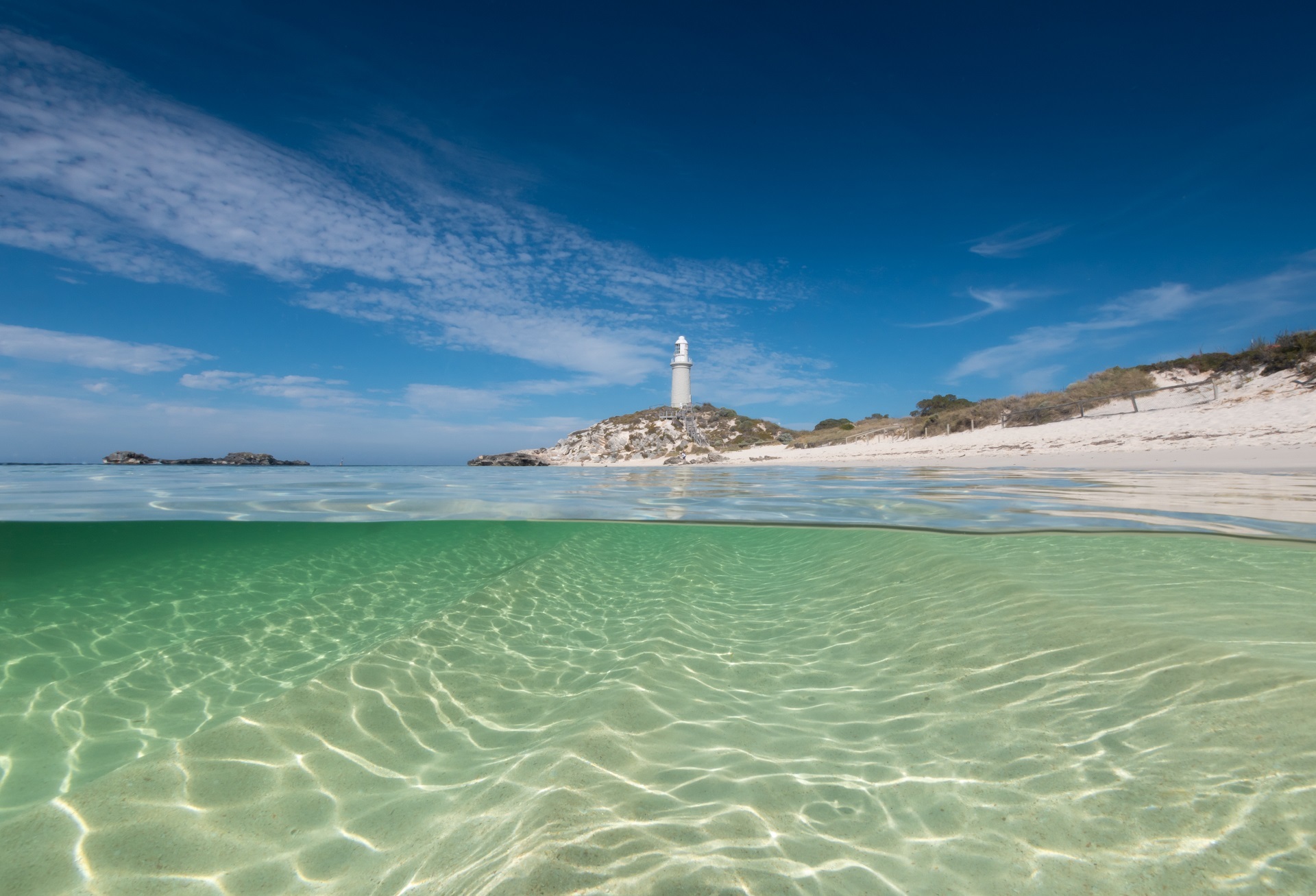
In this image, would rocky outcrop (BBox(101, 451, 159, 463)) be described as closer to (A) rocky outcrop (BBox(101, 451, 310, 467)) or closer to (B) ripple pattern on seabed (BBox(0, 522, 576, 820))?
(A) rocky outcrop (BBox(101, 451, 310, 467))

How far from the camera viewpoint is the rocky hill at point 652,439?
158 feet

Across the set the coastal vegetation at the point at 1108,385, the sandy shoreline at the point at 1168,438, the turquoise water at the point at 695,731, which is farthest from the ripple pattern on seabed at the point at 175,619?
the coastal vegetation at the point at 1108,385

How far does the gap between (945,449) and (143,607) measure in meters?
26.5

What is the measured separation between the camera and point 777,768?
8.30 ft

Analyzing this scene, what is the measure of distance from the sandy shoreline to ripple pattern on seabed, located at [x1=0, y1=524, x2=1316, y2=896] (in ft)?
45.7

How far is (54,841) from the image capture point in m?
2.17

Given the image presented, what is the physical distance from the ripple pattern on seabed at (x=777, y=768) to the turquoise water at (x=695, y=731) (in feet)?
0.05

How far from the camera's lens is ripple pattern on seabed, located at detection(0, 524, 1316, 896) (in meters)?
1.85

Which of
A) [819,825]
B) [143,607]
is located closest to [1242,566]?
[819,825]

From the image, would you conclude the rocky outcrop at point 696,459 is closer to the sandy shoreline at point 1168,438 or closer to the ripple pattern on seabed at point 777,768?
the sandy shoreline at point 1168,438

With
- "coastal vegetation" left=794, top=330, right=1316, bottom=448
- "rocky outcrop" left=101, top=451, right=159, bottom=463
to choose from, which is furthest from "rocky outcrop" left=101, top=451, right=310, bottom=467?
"coastal vegetation" left=794, top=330, right=1316, bottom=448

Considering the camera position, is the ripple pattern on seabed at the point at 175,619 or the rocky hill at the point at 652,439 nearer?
the ripple pattern on seabed at the point at 175,619

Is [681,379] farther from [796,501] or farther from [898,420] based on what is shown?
[796,501]

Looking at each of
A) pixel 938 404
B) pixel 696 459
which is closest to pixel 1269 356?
pixel 938 404
